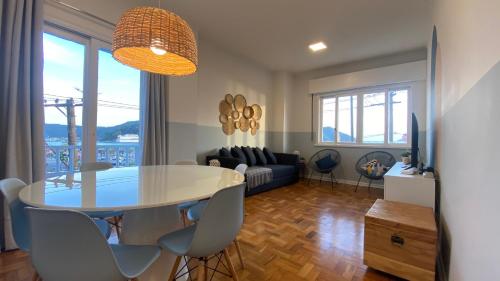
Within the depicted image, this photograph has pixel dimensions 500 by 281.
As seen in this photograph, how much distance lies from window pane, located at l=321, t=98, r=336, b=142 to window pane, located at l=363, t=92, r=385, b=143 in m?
0.71

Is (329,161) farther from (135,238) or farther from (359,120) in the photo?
(135,238)

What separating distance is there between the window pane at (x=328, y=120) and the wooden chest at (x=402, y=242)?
367cm

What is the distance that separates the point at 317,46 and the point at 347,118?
1944mm

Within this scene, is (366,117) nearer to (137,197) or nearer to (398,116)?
(398,116)

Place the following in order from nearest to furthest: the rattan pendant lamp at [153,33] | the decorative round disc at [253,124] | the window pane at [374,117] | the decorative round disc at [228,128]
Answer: the rattan pendant lamp at [153,33]
the decorative round disc at [228,128]
the window pane at [374,117]
the decorative round disc at [253,124]

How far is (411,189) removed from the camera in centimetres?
206

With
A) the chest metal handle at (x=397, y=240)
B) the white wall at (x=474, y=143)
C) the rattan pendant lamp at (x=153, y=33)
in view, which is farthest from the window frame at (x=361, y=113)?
the rattan pendant lamp at (x=153, y=33)

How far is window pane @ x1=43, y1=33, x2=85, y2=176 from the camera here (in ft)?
7.30

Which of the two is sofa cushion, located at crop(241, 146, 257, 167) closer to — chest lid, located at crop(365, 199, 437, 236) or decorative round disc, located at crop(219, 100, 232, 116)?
decorative round disc, located at crop(219, 100, 232, 116)

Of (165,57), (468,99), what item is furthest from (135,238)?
(468,99)

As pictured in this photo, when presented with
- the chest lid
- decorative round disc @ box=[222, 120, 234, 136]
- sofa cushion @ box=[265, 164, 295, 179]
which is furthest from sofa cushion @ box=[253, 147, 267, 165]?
the chest lid

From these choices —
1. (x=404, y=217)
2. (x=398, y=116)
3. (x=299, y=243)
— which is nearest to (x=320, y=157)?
(x=398, y=116)

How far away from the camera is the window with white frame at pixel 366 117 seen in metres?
4.41

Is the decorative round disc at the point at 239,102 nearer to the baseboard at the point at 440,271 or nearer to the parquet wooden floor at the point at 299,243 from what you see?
the parquet wooden floor at the point at 299,243
